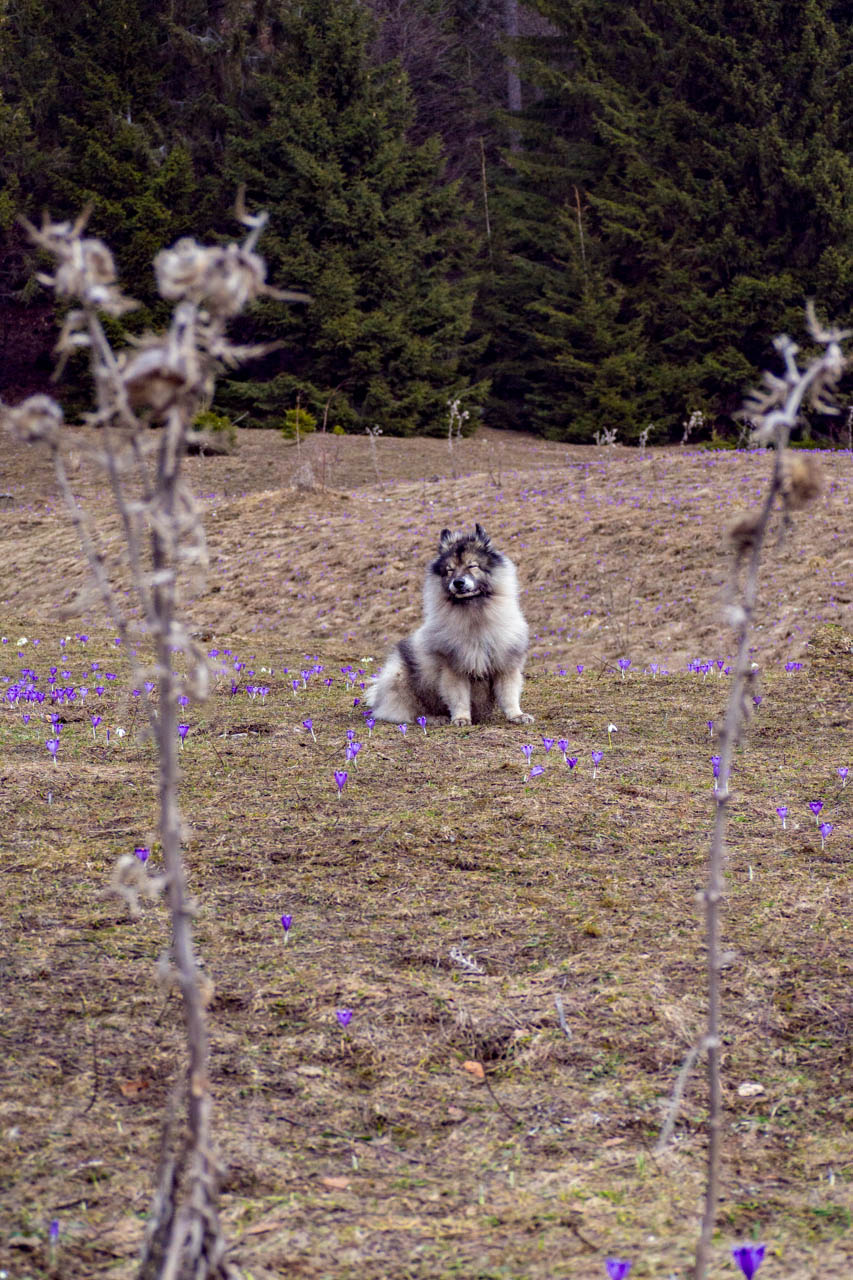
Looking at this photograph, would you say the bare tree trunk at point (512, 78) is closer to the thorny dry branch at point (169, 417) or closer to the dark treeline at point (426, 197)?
the dark treeline at point (426, 197)

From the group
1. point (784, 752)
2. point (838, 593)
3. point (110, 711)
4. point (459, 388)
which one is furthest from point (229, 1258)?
point (459, 388)

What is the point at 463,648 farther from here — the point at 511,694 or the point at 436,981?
the point at 436,981

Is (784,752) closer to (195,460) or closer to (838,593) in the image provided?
(838,593)

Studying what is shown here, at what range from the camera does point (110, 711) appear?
27.6 feet

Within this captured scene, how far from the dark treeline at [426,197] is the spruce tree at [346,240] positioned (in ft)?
0.23

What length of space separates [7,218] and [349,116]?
8.71 meters

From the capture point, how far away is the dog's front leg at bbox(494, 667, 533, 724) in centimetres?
→ 805

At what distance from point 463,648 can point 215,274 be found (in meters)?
6.21

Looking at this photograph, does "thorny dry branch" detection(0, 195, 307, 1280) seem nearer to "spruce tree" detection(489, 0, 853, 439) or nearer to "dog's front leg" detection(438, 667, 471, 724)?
"dog's front leg" detection(438, 667, 471, 724)

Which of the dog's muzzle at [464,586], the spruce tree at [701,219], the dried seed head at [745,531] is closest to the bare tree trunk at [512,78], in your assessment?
the spruce tree at [701,219]

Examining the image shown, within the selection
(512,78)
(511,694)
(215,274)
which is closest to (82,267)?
(215,274)

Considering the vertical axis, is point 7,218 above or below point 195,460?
above

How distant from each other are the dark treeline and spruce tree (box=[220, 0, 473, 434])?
7 cm

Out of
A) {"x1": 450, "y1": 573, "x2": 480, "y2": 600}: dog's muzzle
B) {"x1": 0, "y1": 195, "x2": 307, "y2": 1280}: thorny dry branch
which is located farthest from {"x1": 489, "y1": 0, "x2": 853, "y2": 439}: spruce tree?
{"x1": 0, "y1": 195, "x2": 307, "y2": 1280}: thorny dry branch
